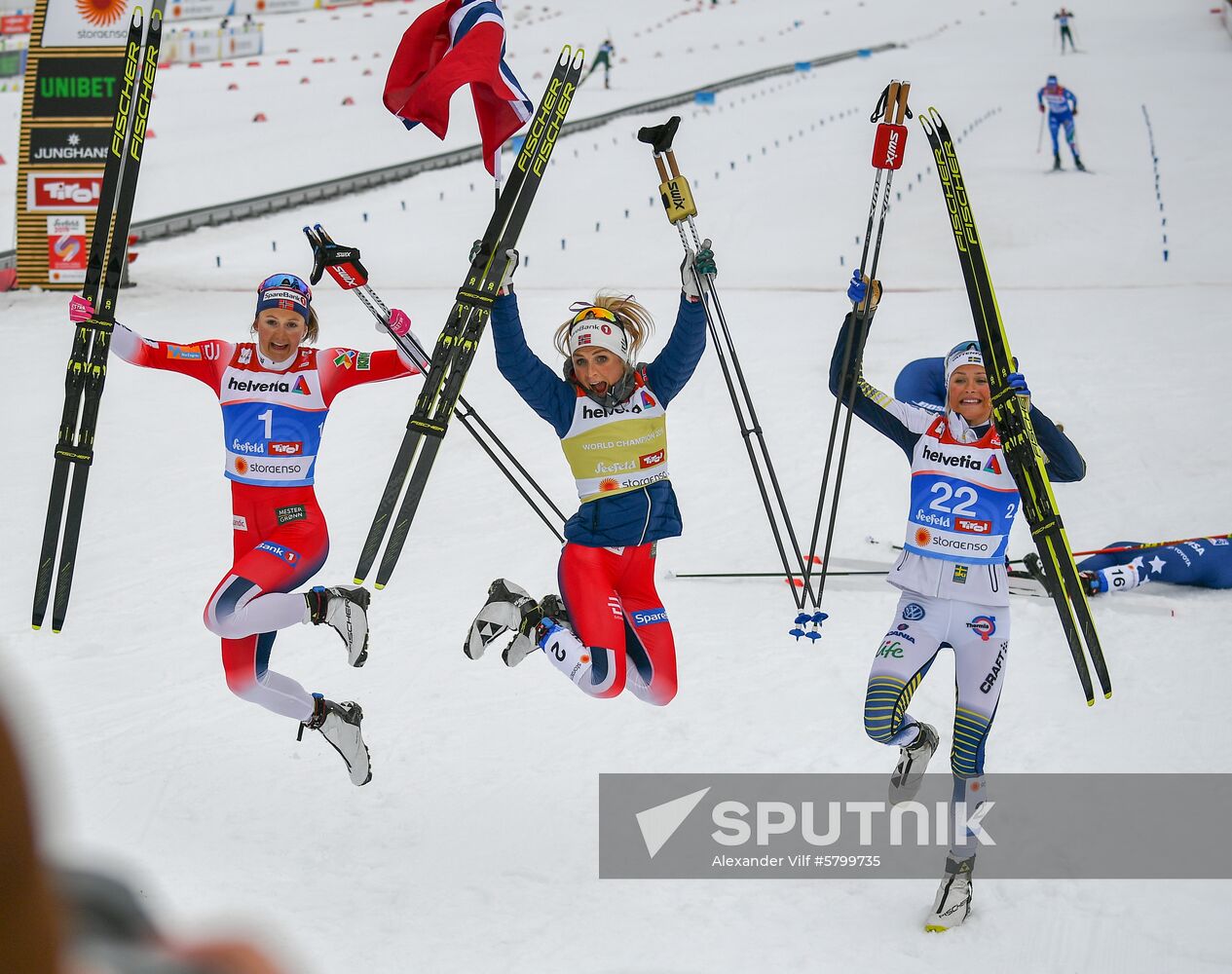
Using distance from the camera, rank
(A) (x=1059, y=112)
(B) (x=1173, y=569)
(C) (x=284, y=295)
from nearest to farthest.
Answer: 1. (C) (x=284, y=295)
2. (B) (x=1173, y=569)
3. (A) (x=1059, y=112)

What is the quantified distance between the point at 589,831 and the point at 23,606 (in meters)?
4.78

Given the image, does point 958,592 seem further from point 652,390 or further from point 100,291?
point 100,291

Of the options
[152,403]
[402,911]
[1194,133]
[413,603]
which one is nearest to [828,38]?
[1194,133]

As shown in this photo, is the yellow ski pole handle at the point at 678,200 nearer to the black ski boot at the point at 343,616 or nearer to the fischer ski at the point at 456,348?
the fischer ski at the point at 456,348

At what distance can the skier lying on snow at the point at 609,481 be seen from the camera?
20.8 ft

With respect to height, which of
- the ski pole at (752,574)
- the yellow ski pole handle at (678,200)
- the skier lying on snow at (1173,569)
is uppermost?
the yellow ski pole handle at (678,200)

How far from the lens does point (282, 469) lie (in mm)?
6621

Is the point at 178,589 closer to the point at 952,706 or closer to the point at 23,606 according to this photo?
the point at 23,606

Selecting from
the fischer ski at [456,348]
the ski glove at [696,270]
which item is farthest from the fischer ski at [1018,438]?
the fischer ski at [456,348]

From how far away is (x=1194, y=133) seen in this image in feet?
93.1

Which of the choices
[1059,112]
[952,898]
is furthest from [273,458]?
[1059,112]

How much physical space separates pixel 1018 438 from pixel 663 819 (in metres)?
2.59

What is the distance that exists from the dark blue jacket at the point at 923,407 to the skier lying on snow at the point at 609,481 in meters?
0.71

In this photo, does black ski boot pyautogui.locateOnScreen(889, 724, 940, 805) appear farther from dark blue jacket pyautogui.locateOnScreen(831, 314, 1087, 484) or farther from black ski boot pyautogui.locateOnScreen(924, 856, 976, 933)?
dark blue jacket pyautogui.locateOnScreen(831, 314, 1087, 484)
